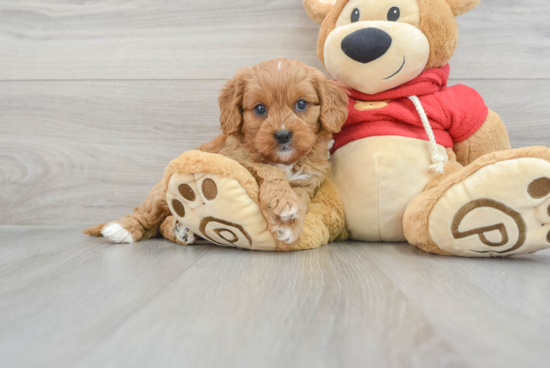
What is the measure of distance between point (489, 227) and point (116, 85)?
1.50 metres

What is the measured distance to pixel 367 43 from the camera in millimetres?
1144

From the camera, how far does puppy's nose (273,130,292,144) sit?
3.56 ft

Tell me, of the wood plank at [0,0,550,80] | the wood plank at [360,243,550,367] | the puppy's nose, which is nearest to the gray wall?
the wood plank at [0,0,550,80]

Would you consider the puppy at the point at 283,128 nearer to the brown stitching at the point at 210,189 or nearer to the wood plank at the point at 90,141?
the brown stitching at the point at 210,189

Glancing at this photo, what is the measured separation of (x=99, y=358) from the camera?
495mm

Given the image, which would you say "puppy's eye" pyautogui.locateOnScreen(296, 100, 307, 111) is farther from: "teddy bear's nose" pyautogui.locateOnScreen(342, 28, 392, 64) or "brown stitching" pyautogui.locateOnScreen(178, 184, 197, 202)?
"brown stitching" pyautogui.locateOnScreen(178, 184, 197, 202)

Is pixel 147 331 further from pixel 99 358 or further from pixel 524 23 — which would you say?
pixel 524 23

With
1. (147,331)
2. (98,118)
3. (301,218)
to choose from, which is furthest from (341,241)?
(98,118)

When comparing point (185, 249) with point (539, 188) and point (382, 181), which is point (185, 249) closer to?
point (382, 181)

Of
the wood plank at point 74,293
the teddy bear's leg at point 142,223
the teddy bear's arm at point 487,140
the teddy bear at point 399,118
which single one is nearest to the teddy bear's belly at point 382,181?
the teddy bear at point 399,118

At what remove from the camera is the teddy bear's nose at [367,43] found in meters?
1.14

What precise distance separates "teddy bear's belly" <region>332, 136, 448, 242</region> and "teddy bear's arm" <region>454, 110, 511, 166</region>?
108mm

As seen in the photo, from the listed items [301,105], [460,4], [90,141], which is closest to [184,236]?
[301,105]

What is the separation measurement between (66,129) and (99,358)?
149 centimetres
